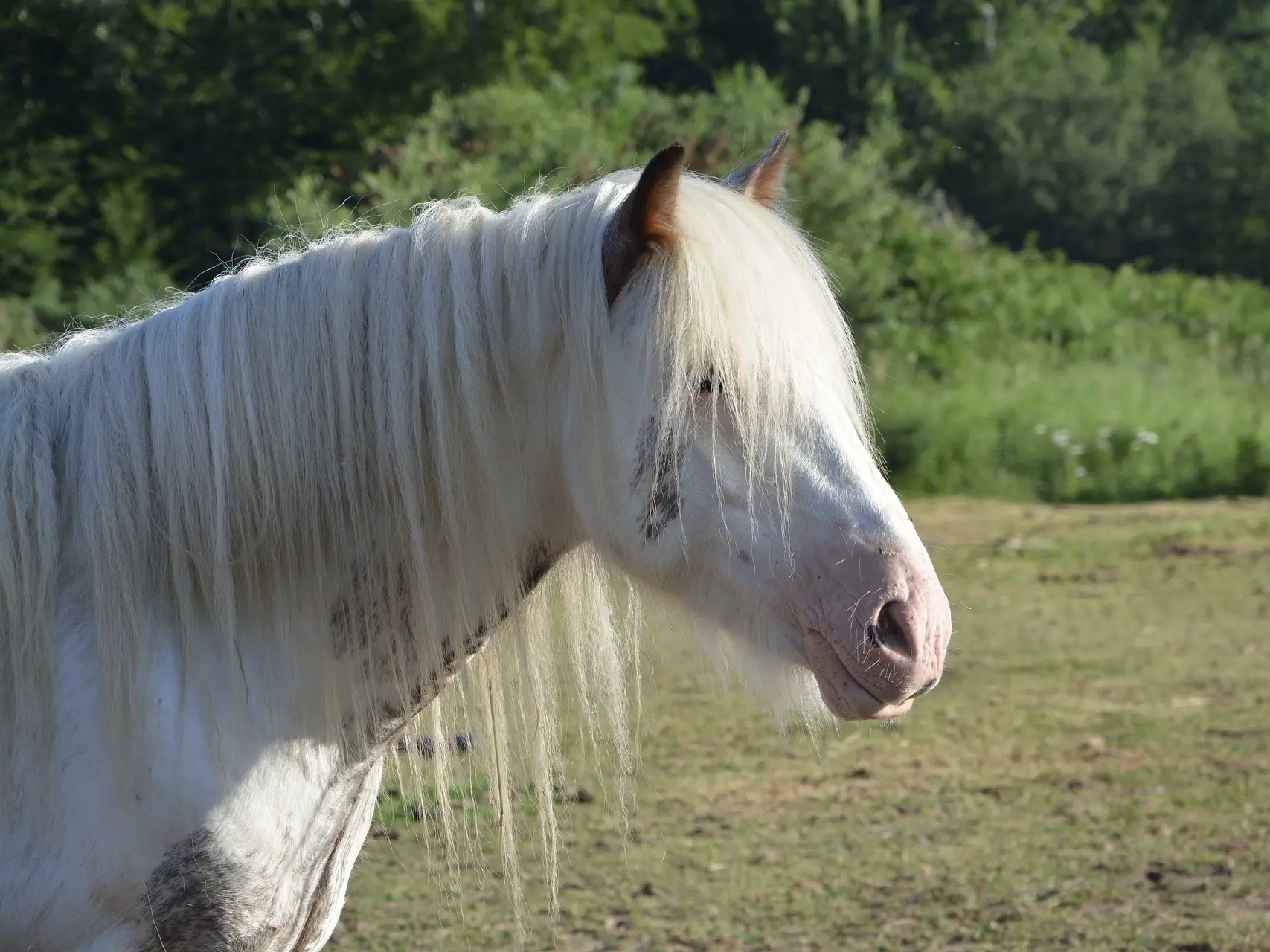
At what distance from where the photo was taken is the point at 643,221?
1.84m

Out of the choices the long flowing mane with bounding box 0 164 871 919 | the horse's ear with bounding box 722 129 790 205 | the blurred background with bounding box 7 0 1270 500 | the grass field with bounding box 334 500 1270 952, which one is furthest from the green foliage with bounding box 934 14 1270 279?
the long flowing mane with bounding box 0 164 871 919

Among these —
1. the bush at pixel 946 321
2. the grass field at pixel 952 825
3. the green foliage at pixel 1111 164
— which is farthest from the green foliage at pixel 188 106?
the green foliage at pixel 1111 164

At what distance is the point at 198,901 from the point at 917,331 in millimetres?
13173

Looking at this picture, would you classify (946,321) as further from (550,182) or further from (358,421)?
(358,421)

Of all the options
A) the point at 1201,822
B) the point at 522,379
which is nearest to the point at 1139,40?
the point at 1201,822

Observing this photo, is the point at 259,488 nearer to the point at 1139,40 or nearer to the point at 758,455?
the point at 758,455

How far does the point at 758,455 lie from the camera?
1.83 m

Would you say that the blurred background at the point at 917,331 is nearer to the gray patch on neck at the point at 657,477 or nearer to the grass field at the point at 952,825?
the grass field at the point at 952,825

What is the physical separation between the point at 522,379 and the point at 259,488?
0.39 meters

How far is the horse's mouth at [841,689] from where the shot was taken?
1.80 m

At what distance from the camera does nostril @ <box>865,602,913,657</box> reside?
178cm

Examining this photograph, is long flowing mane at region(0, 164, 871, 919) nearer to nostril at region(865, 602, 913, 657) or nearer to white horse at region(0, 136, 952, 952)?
white horse at region(0, 136, 952, 952)

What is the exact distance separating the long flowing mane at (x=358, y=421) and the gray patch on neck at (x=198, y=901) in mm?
215

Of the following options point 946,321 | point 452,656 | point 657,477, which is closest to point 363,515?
point 452,656
